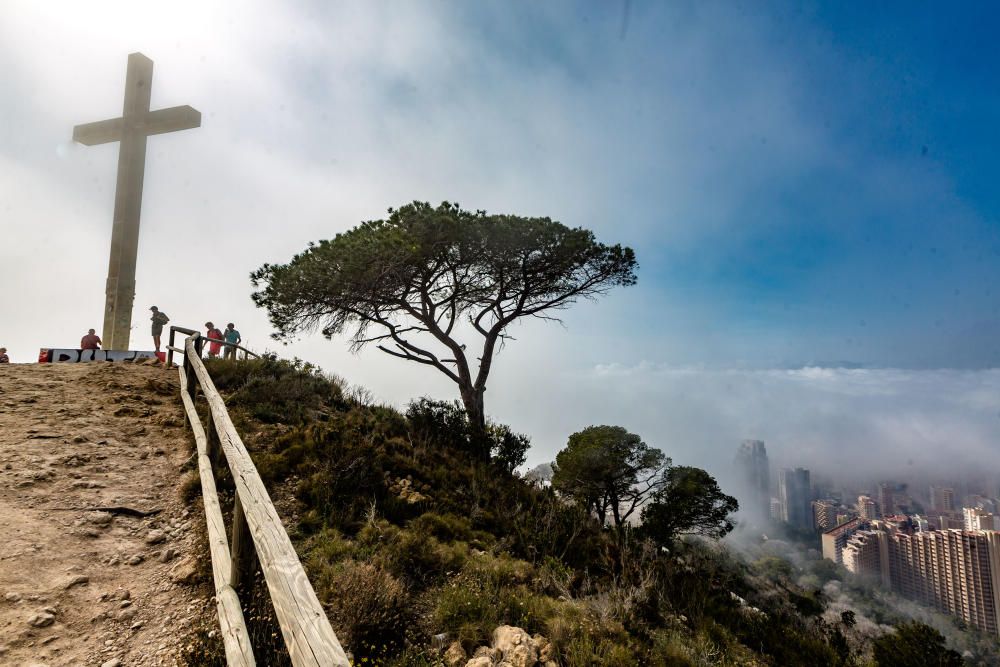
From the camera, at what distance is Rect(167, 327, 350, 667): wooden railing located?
1.68 meters

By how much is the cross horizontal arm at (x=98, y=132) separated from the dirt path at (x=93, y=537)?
1015 centimetres

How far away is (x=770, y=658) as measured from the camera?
5.83 m

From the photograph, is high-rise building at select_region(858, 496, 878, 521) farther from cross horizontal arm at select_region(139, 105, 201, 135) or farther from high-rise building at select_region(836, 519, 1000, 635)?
cross horizontal arm at select_region(139, 105, 201, 135)

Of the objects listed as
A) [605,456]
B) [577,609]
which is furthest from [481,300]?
[577,609]

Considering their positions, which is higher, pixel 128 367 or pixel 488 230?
pixel 488 230

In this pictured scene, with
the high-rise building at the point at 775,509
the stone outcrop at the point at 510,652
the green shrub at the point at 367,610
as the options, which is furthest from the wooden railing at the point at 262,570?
the high-rise building at the point at 775,509

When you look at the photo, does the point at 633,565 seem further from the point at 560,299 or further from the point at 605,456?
the point at 605,456

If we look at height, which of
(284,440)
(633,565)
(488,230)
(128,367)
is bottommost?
(633,565)

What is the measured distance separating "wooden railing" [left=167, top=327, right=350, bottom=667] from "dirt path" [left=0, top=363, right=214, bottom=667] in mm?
562

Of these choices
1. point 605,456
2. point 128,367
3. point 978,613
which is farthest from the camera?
point 978,613

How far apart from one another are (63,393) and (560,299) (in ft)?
39.8

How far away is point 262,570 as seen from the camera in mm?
2748

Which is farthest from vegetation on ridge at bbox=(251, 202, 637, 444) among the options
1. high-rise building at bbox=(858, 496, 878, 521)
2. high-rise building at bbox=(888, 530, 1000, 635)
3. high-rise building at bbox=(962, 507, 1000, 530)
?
high-rise building at bbox=(858, 496, 878, 521)

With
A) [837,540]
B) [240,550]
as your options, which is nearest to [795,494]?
[837,540]
